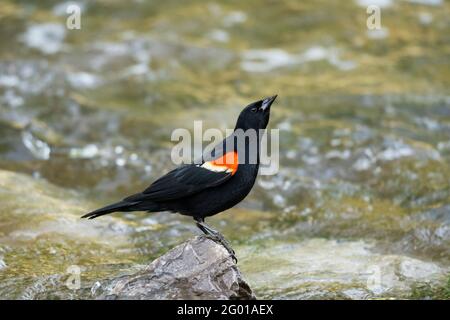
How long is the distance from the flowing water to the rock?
1.71 feet

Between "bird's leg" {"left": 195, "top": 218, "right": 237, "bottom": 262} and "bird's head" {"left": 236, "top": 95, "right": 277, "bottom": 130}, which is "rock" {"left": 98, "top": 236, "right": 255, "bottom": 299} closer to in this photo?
"bird's leg" {"left": 195, "top": 218, "right": 237, "bottom": 262}

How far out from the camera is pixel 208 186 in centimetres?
643

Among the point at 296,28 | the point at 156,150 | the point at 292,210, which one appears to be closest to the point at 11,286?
the point at 292,210

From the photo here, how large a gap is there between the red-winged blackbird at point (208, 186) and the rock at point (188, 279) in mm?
402

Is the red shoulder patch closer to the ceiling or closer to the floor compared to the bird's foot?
closer to the ceiling

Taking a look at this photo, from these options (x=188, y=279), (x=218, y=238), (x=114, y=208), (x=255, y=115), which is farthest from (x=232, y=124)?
(x=188, y=279)

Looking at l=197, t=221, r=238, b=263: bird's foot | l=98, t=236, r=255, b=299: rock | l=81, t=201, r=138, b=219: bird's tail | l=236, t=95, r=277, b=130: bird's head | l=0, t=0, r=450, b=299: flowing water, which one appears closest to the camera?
l=98, t=236, r=255, b=299: rock

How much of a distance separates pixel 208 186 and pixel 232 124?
6.15 m

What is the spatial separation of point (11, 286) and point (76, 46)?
9894 millimetres

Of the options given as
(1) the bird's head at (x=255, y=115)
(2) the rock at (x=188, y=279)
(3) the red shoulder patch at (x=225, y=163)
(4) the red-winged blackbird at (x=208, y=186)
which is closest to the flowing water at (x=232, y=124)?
(2) the rock at (x=188, y=279)

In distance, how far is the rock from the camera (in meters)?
5.85

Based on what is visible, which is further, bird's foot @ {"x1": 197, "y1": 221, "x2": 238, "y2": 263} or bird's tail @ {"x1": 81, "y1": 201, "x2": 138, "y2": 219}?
bird's foot @ {"x1": 197, "y1": 221, "x2": 238, "y2": 263}

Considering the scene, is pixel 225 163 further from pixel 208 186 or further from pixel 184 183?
pixel 184 183

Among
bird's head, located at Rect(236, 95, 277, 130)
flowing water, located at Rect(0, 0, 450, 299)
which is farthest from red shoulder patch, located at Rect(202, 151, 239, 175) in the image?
flowing water, located at Rect(0, 0, 450, 299)
